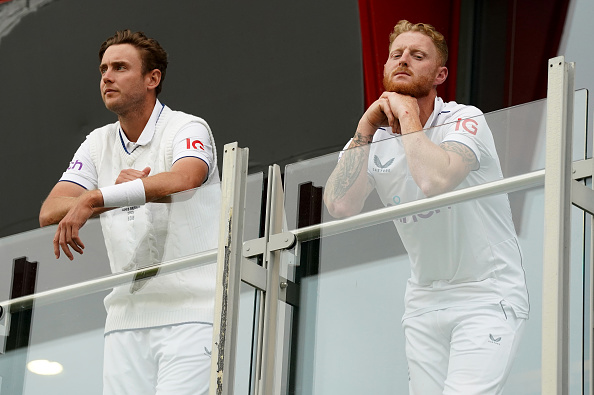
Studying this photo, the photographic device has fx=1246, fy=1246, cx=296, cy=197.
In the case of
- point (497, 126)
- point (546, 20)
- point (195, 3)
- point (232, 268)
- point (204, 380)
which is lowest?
point (204, 380)

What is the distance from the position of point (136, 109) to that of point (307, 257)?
1.63 meters

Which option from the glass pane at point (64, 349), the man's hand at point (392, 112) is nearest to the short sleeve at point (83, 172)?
the glass pane at point (64, 349)

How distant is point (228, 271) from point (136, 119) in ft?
5.02

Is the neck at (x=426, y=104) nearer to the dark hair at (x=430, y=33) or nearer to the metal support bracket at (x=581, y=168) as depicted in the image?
the dark hair at (x=430, y=33)

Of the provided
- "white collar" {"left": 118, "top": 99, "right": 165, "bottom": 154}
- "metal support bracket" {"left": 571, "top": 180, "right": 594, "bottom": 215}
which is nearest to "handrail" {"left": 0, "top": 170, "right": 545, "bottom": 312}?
"metal support bracket" {"left": 571, "top": 180, "right": 594, "bottom": 215}

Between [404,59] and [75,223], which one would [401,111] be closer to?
[404,59]

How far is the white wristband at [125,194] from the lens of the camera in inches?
185

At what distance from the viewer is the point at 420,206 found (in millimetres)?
3916

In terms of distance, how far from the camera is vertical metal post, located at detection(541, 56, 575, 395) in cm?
341

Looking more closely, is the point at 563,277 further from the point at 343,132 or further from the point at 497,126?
the point at 343,132

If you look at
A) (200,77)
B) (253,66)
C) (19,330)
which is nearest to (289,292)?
(19,330)

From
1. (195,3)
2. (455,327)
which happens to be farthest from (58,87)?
(455,327)

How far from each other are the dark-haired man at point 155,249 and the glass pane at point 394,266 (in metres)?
0.35

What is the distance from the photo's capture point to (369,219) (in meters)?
4.02
